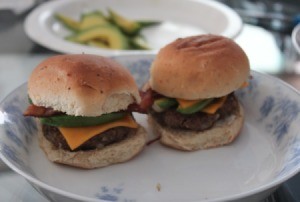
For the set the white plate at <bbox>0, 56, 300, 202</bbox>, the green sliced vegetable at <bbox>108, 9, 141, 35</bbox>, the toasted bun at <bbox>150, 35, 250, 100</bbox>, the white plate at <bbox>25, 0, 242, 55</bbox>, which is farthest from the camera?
the green sliced vegetable at <bbox>108, 9, 141, 35</bbox>

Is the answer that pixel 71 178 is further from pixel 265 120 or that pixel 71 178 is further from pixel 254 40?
pixel 254 40

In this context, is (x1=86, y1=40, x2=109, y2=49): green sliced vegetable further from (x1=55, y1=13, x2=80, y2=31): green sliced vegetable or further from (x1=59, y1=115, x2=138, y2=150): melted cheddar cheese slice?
(x1=59, y1=115, x2=138, y2=150): melted cheddar cheese slice

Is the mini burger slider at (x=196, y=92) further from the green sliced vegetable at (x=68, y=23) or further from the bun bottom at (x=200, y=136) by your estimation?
the green sliced vegetable at (x=68, y=23)

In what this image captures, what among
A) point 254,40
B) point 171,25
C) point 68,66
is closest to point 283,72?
point 254,40

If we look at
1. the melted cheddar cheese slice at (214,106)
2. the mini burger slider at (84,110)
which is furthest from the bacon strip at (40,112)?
the melted cheddar cheese slice at (214,106)

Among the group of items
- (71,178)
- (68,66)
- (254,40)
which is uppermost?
(68,66)

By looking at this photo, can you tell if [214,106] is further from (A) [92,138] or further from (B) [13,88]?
(B) [13,88]

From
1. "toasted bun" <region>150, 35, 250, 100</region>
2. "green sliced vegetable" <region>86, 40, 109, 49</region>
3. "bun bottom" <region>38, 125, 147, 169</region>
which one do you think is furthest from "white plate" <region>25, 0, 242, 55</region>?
"bun bottom" <region>38, 125, 147, 169</region>
